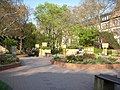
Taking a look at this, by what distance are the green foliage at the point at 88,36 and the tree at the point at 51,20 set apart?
6002 millimetres

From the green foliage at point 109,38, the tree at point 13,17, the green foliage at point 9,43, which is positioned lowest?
the green foliage at point 9,43

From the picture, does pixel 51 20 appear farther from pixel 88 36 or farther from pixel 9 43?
pixel 9 43

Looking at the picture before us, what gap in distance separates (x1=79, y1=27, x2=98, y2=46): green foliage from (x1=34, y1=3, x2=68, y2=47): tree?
600cm

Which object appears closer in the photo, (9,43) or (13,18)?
(13,18)

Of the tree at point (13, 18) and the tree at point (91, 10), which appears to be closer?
the tree at point (13, 18)

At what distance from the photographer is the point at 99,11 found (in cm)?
5172

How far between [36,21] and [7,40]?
43.4 ft

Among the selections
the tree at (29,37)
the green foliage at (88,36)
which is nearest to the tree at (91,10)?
the green foliage at (88,36)

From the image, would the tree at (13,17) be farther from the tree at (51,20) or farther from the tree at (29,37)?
the tree at (51,20)

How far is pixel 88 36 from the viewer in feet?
180

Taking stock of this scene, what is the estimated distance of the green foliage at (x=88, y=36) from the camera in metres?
54.2

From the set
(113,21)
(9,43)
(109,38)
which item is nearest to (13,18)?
(9,43)

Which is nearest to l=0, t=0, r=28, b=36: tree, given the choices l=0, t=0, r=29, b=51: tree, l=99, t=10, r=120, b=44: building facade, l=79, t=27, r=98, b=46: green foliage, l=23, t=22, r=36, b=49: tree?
l=0, t=0, r=29, b=51: tree

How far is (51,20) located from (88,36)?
9.92 metres
